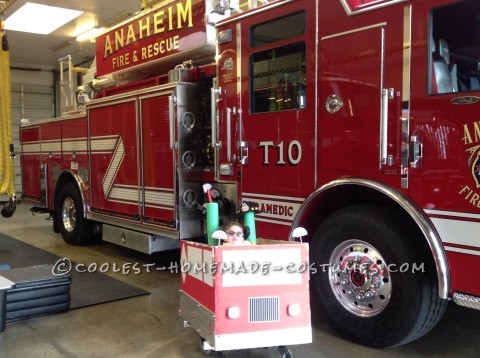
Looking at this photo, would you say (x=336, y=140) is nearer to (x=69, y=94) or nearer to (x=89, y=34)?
(x=69, y=94)

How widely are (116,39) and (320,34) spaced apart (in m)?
3.52

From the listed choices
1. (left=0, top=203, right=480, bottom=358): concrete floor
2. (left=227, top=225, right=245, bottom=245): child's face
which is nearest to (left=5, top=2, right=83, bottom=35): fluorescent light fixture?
(left=0, top=203, right=480, bottom=358): concrete floor

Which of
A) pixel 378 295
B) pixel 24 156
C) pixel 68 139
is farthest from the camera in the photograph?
pixel 24 156

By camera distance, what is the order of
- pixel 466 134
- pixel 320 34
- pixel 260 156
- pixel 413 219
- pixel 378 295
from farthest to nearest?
pixel 260 156 → pixel 320 34 → pixel 378 295 → pixel 413 219 → pixel 466 134

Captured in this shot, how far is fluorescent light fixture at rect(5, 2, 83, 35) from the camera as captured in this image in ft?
34.4

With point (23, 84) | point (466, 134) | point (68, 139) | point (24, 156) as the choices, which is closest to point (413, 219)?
point (466, 134)

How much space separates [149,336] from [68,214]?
4323 mm

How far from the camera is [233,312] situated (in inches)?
113

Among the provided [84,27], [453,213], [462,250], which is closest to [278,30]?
[453,213]

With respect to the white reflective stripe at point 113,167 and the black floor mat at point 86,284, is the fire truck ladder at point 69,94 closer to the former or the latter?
the white reflective stripe at point 113,167

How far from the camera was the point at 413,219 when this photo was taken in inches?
118

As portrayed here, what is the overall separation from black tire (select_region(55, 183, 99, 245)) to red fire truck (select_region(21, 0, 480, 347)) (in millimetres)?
1700

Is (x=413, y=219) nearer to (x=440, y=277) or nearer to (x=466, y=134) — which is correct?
(x=440, y=277)

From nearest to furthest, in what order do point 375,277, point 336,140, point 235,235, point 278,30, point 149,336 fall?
point 235,235, point 375,277, point 336,140, point 149,336, point 278,30
